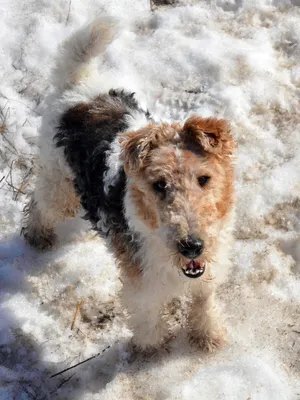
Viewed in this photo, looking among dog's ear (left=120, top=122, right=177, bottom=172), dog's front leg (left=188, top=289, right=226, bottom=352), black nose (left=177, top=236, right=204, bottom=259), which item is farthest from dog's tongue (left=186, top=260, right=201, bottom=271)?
dog's front leg (left=188, top=289, right=226, bottom=352)

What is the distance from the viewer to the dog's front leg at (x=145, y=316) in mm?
3623

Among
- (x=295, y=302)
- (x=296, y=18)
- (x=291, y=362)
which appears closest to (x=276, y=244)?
(x=295, y=302)

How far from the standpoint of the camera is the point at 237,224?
482 centimetres

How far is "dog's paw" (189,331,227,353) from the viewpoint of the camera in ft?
13.5

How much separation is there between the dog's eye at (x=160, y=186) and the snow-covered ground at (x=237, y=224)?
1.54 meters

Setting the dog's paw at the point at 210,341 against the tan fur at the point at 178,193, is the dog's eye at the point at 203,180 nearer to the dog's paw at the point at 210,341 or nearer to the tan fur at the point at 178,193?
the tan fur at the point at 178,193

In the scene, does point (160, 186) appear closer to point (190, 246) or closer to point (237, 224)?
point (190, 246)

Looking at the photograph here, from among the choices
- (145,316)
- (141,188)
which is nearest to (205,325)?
(145,316)

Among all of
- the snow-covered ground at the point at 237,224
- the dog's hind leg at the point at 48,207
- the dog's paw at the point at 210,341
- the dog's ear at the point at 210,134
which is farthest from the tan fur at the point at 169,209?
the dog's hind leg at the point at 48,207

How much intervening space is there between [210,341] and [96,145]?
1.72 m

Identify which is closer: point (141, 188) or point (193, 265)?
point (193, 265)

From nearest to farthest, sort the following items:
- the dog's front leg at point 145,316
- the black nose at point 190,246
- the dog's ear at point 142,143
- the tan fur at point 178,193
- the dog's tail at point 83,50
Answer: the black nose at point 190,246
the tan fur at point 178,193
the dog's ear at point 142,143
the dog's front leg at point 145,316
the dog's tail at point 83,50

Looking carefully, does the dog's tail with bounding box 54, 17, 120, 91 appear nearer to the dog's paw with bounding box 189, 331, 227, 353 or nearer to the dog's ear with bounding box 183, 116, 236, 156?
the dog's ear with bounding box 183, 116, 236, 156

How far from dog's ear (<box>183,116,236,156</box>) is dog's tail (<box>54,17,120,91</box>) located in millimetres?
1070
